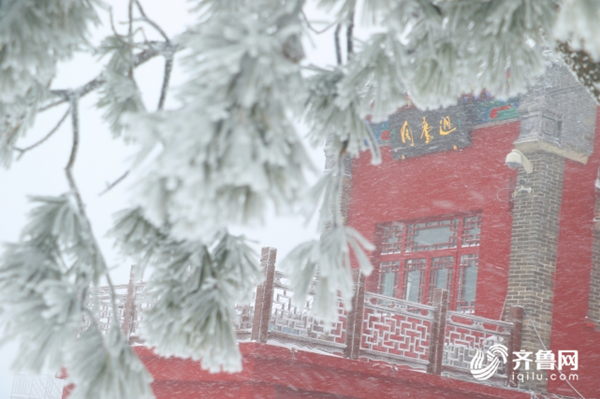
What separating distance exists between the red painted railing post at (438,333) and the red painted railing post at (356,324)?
1083 millimetres

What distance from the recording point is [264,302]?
7852mm

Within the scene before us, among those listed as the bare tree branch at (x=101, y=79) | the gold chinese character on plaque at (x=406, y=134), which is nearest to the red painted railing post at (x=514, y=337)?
the gold chinese character on plaque at (x=406, y=134)

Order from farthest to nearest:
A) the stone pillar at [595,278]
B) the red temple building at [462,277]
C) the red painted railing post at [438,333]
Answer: the stone pillar at [595,278] → the red painted railing post at [438,333] → the red temple building at [462,277]

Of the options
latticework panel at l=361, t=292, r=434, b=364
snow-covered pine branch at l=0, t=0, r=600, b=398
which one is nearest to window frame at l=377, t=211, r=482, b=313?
latticework panel at l=361, t=292, r=434, b=364

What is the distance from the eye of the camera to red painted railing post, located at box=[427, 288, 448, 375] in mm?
8867

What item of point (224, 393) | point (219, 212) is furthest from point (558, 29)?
point (224, 393)

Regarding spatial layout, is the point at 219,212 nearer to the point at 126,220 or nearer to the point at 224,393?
the point at 126,220

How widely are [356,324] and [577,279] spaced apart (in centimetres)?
397

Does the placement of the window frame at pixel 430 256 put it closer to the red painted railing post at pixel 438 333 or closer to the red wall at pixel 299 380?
the red painted railing post at pixel 438 333

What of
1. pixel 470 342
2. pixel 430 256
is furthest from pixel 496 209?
pixel 470 342

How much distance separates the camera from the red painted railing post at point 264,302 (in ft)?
25.5

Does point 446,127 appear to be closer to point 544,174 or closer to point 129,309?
point 544,174

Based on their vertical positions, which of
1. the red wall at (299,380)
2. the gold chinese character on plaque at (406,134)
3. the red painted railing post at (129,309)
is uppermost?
the gold chinese character on plaque at (406,134)

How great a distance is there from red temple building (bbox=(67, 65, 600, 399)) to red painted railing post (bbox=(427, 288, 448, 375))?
→ 0.02m
